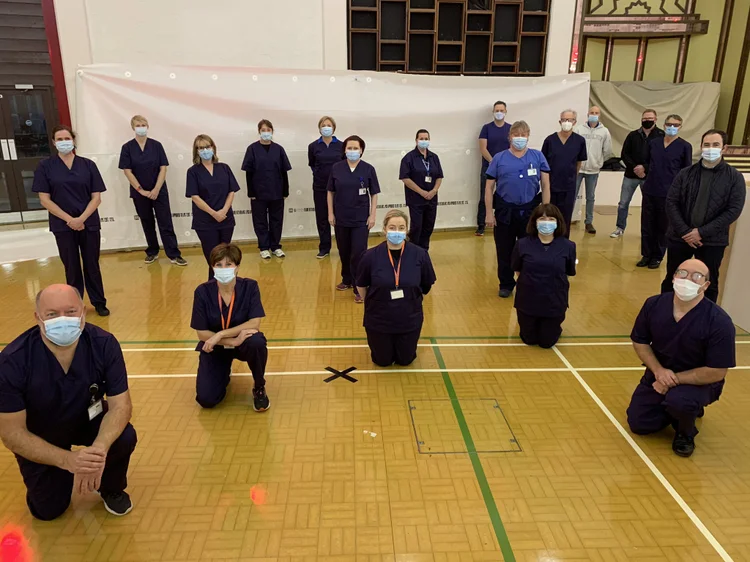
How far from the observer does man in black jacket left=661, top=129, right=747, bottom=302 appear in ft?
14.8

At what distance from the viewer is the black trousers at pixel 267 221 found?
7.11 m

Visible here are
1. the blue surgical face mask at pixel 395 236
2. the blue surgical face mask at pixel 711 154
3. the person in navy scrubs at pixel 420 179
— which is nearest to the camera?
the blue surgical face mask at pixel 395 236

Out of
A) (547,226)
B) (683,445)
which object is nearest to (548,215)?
(547,226)

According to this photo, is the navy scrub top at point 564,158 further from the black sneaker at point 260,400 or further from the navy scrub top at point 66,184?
the navy scrub top at point 66,184

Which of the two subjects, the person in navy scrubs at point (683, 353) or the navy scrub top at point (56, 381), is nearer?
the navy scrub top at point (56, 381)

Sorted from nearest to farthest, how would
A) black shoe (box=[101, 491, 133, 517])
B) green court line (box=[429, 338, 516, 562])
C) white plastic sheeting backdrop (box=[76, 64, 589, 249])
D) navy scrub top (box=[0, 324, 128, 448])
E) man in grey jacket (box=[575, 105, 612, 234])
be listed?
navy scrub top (box=[0, 324, 128, 448])
green court line (box=[429, 338, 516, 562])
black shoe (box=[101, 491, 133, 517])
white plastic sheeting backdrop (box=[76, 64, 589, 249])
man in grey jacket (box=[575, 105, 612, 234])

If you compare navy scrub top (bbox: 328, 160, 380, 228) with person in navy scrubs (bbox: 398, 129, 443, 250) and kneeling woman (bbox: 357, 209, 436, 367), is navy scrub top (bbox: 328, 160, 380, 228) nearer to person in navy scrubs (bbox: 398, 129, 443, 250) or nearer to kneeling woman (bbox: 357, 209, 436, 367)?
person in navy scrubs (bbox: 398, 129, 443, 250)

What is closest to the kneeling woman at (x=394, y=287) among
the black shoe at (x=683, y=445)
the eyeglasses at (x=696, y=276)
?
the eyeglasses at (x=696, y=276)

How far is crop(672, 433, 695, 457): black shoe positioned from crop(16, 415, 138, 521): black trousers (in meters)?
2.93

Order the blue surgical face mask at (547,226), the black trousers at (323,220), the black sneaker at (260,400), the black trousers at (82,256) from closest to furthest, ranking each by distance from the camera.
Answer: the black sneaker at (260,400)
the blue surgical face mask at (547,226)
the black trousers at (82,256)
the black trousers at (323,220)

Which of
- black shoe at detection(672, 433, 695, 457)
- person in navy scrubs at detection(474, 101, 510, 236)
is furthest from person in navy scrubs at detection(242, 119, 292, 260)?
black shoe at detection(672, 433, 695, 457)

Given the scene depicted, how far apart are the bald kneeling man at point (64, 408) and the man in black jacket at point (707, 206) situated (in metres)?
4.51

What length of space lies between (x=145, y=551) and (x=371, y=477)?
1125 millimetres

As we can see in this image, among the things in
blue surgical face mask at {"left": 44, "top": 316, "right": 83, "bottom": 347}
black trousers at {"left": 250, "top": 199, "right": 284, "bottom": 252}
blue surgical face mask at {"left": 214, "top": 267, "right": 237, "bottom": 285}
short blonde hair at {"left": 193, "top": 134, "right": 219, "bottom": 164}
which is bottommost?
black trousers at {"left": 250, "top": 199, "right": 284, "bottom": 252}
